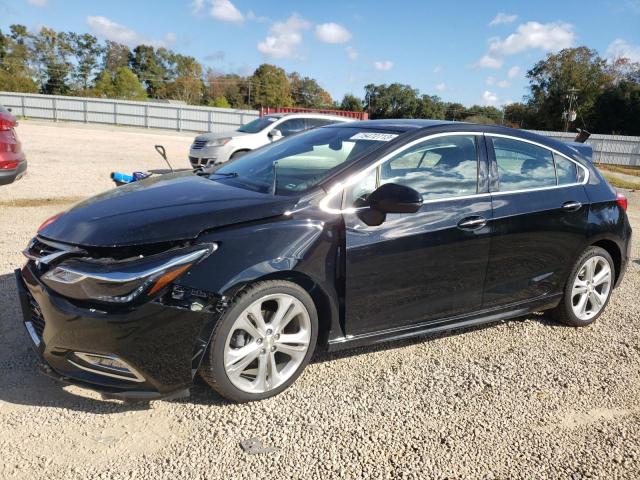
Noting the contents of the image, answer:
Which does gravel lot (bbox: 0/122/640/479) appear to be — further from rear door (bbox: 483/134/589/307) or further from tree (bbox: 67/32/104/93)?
tree (bbox: 67/32/104/93)

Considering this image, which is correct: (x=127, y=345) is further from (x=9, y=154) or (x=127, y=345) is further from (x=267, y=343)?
(x=9, y=154)

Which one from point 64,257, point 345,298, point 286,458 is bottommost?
point 286,458

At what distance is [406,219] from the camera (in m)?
3.38

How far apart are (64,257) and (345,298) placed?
5.12 feet

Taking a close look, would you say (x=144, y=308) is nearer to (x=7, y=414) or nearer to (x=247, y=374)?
(x=247, y=374)

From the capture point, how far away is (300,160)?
12.5ft

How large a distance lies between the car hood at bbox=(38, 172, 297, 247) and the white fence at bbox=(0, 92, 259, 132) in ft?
119

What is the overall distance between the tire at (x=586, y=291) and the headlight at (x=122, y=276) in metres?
3.06

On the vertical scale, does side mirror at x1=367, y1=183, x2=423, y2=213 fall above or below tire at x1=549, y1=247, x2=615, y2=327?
above

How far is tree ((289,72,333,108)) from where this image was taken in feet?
365

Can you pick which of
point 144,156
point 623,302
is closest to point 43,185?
point 144,156

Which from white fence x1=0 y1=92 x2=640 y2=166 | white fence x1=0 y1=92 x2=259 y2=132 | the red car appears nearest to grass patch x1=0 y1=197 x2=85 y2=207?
the red car

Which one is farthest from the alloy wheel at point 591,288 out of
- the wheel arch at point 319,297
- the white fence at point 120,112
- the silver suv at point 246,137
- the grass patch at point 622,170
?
the white fence at point 120,112

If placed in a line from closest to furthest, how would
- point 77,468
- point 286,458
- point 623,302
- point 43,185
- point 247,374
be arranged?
point 77,468
point 286,458
point 247,374
point 623,302
point 43,185
